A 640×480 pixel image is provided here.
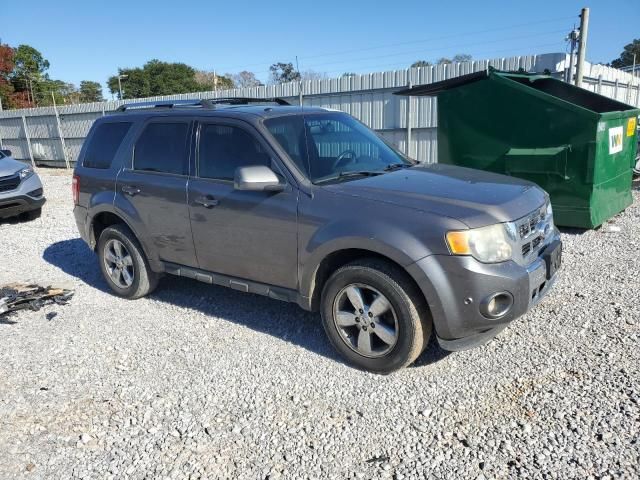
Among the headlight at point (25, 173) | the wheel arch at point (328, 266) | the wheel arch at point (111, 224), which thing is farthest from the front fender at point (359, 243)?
the headlight at point (25, 173)

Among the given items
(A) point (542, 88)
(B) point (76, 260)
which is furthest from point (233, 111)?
(A) point (542, 88)

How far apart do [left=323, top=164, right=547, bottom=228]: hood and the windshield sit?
0.76 ft

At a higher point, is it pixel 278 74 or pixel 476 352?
pixel 278 74

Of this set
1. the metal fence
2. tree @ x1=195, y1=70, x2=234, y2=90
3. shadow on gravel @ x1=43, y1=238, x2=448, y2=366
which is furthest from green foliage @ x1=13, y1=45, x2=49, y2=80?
shadow on gravel @ x1=43, y1=238, x2=448, y2=366

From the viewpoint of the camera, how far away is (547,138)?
686cm

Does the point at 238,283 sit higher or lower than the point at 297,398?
higher

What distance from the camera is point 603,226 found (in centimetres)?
727

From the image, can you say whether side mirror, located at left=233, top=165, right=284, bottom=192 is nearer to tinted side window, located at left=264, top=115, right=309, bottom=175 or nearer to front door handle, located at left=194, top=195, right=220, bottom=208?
tinted side window, located at left=264, top=115, right=309, bottom=175

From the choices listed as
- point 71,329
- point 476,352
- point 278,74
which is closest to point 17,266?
point 71,329

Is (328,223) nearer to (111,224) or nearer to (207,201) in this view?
(207,201)

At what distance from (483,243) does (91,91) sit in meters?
76.8

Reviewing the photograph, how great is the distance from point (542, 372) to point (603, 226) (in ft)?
15.0

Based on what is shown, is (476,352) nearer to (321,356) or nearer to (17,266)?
(321,356)

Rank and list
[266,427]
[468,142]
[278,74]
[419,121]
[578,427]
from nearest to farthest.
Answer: [578,427] → [266,427] → [468,142] → [419,121] → [278,74]
